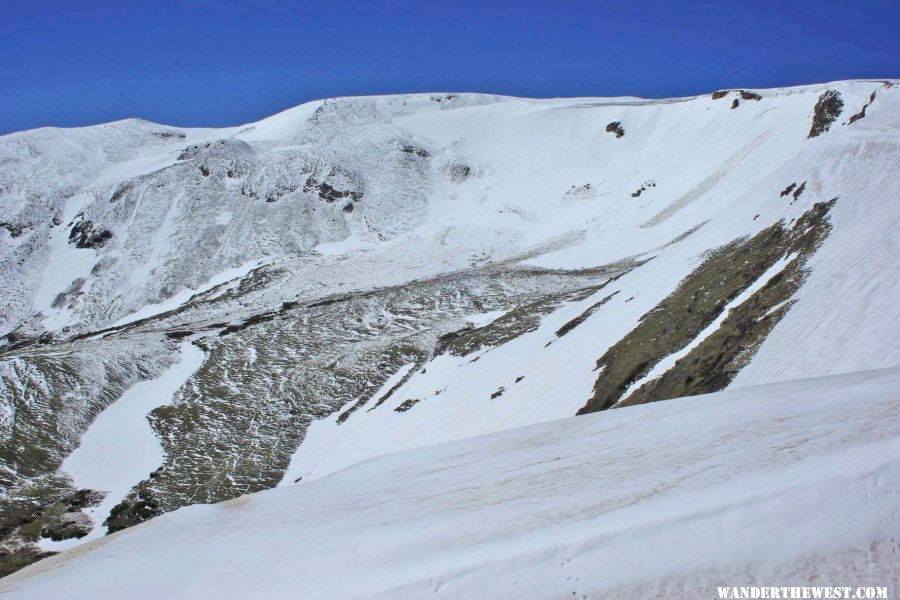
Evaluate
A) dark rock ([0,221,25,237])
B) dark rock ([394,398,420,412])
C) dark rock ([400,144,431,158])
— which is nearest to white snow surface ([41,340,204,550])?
dark rock ([394,398,420,412])

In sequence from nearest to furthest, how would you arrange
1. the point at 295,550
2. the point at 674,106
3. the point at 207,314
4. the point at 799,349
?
the point at 295,550 < the point at 799,349 < the point at 207,314 < the point at 674,106

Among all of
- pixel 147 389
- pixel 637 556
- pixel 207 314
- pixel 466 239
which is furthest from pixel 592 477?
pixel 466 239

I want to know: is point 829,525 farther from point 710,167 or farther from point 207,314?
point 710,167

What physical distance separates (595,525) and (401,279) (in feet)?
267

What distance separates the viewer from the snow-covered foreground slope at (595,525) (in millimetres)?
5422

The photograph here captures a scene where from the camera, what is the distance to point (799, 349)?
653 inches

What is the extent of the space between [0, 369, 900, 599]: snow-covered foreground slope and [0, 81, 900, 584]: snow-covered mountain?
1270 mm

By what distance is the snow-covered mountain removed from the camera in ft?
81.0

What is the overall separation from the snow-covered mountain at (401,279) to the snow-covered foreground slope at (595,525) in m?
1.27

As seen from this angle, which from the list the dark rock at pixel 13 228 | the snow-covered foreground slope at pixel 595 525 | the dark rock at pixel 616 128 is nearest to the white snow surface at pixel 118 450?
the snow-covered foreground slope at pixel 595 525

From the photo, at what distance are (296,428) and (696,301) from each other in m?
29.4

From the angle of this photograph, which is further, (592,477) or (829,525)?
(592,477)

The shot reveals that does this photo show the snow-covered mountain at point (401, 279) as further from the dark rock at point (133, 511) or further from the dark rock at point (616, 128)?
the dark rock at point (616, 128)

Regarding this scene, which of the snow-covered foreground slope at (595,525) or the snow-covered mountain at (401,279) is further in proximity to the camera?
the snow-covered mountain at (401,279)
